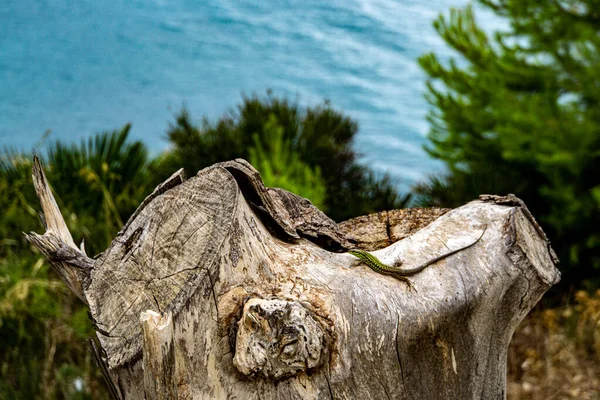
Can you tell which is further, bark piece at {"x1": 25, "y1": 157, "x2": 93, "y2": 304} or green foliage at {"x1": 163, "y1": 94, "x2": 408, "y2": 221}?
green foliage at {"x1": 163, "y1": 94, "x2": 408, "y2": 221}

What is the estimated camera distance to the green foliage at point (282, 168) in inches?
173

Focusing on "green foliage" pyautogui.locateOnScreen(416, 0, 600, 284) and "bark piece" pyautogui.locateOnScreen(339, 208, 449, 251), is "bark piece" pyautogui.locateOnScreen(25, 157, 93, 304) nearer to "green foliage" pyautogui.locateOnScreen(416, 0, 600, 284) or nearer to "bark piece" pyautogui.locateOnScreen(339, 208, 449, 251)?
"bark piece" pyautogui.locateOnScreen(339, 208, 449, 251)

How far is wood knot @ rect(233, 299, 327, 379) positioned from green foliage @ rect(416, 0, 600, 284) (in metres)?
4.21

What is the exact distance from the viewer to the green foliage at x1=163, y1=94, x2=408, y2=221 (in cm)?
530

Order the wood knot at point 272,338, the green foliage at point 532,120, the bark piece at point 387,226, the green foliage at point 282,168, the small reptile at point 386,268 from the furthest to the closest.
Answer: the green foliage at point 532,120 < the green foliage at point 282,168 < the bark piece at point 387,226 < the small reptile at point 386,268 < the wood knot at point 272,338

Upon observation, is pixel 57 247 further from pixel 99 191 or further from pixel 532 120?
pixel 532 120

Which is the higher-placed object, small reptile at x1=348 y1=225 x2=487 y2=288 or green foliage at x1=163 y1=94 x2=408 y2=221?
small reptile at x1=348 y1=225 x2=487 y2=288

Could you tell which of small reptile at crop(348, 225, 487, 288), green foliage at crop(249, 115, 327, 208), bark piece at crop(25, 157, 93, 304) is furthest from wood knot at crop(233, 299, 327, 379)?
green foliage at crop(249, 115, 327, 208)

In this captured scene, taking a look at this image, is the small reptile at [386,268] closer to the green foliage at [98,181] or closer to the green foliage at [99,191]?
the green foliage at [99,191]

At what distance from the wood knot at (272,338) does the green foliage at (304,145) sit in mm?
3437

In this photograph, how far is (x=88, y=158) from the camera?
5555 millimetres

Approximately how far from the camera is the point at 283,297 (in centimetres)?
178

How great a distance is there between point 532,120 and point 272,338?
5.34m

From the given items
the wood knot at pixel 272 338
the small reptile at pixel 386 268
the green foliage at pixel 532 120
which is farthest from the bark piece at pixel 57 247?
the green foliage at pixel 532 120
